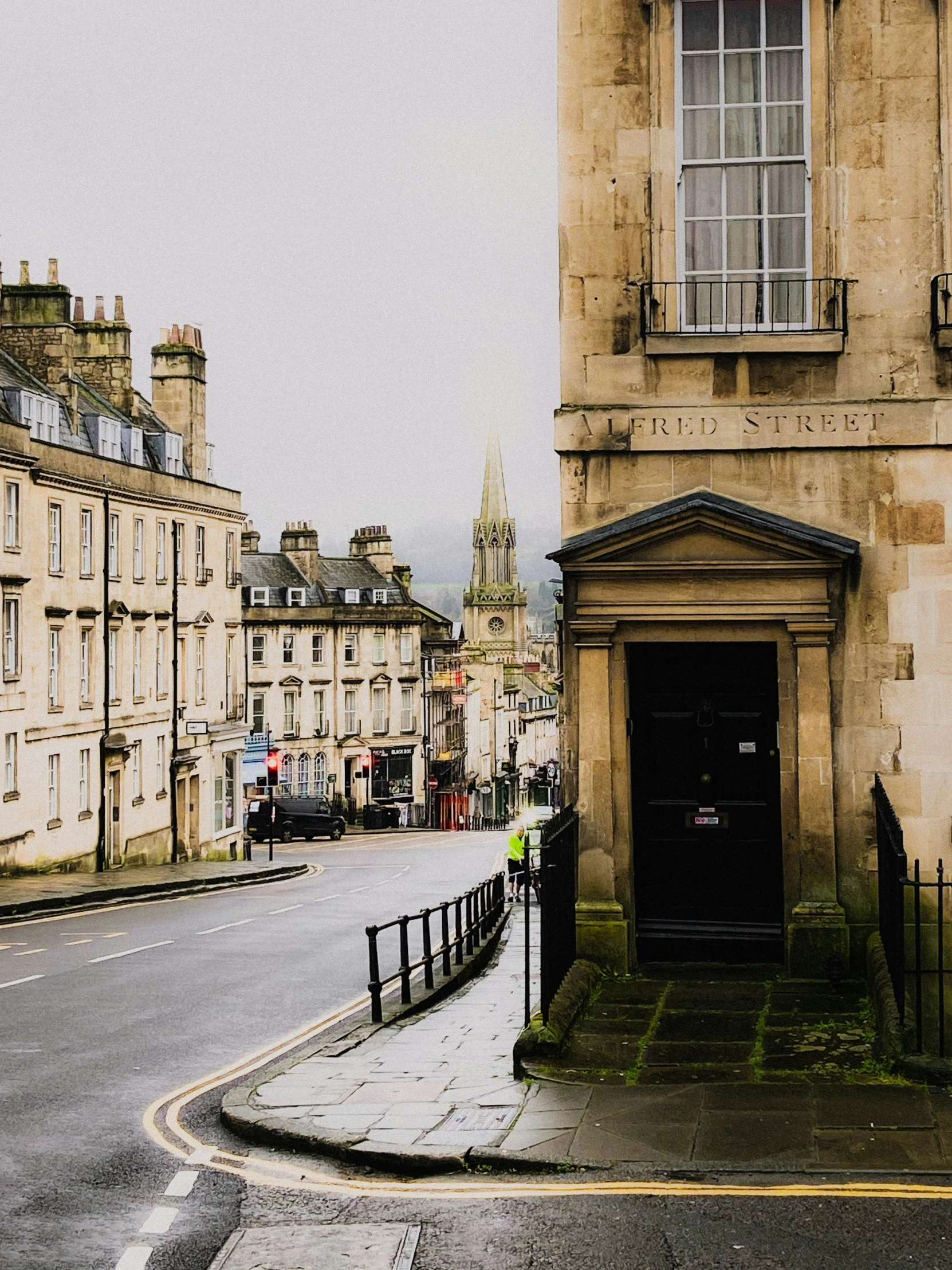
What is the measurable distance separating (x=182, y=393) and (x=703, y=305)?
41.4m

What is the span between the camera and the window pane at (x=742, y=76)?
12.5 metres

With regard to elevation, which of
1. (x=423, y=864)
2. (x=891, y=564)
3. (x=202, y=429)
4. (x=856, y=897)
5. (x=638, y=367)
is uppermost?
(x=202, y=429)

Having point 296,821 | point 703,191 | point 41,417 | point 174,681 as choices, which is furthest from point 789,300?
point 296,821

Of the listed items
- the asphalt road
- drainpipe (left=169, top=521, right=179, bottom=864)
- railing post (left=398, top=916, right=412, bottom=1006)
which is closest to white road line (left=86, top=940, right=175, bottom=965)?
the asphalt road

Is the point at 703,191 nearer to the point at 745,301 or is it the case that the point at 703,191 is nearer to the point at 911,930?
the point at 745,301

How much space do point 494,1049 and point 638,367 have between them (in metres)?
5.51

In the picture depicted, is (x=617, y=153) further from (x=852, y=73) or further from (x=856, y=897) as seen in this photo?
(x=856, y=897)

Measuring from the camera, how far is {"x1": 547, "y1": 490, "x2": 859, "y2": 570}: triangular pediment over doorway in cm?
1190

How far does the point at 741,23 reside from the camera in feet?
41.1

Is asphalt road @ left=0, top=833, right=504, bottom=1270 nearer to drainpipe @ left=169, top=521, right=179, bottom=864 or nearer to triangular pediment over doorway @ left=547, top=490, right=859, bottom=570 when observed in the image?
triangular pediment over doorway @ left=547, top=490, right=859, bottom=570

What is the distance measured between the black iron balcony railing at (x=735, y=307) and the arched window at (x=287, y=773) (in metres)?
65.3

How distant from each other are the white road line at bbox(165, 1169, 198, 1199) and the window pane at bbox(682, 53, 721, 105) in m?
9.08

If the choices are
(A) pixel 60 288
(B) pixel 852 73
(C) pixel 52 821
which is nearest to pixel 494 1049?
(B) pixel 852 73

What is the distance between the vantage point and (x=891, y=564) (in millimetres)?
12047
